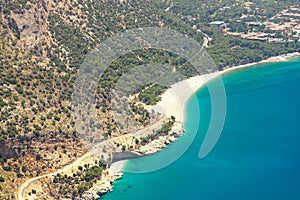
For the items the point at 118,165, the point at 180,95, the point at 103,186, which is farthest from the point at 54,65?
the point at 103,186

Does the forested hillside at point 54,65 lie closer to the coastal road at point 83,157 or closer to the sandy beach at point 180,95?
the coastal road at point 83,157

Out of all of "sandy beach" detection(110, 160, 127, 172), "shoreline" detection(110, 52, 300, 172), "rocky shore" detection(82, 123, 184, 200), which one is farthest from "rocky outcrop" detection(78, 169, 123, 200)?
"shoreline" detection(110, 52, 300, 172)

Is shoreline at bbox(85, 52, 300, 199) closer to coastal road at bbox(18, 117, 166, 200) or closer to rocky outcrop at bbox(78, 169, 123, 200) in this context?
rocky outcrop at bbox(78, 169, 123, 200)

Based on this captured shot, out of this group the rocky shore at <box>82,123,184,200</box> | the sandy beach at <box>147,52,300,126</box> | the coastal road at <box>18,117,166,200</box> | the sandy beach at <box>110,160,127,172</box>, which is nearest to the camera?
the coastal road at <box>18,117,166,200</box>

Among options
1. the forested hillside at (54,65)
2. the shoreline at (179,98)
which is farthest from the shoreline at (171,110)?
the forested hillside at (54,65)

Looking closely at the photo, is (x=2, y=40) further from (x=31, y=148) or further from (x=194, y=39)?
(x=194, y=39)

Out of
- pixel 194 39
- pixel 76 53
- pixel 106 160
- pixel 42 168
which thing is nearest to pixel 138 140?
pixel 106 160

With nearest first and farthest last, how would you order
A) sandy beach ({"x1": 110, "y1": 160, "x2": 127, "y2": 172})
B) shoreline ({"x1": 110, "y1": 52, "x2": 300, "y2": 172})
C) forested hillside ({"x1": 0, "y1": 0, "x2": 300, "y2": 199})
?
forested hillside ({"x1": 0, "y1": 0, "x2": 300, "y2": 199}) → sandy beach ({"x1": 110, "y1": 160, "x2": 127, "y2": 172}) → shoreline ({"x1": 110, "y1": 52, "x2": 300, "y2": 172})

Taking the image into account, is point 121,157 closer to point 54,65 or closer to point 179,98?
point 54,65
